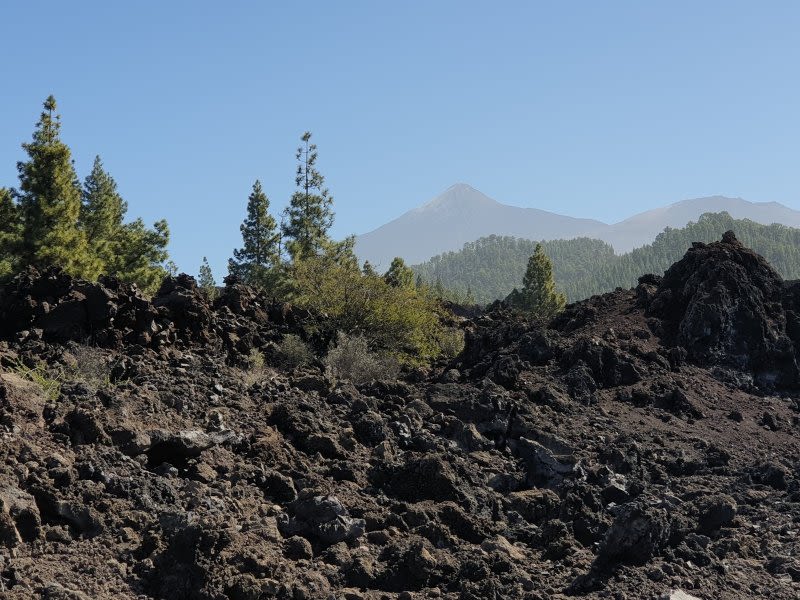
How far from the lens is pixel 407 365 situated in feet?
85.6

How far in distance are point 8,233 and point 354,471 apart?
22.7 metres

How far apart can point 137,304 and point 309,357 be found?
4.54 meters

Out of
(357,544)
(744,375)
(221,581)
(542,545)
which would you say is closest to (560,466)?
(542,545)

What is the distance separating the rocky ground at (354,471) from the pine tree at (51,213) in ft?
39.6

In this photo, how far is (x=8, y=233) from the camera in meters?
31.9

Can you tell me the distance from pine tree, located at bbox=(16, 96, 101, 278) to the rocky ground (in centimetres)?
1207

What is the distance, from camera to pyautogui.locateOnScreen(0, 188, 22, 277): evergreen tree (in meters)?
31.2

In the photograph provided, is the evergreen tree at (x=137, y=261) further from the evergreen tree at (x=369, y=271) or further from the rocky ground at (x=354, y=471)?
the rocky ground at (x=354, y=471)

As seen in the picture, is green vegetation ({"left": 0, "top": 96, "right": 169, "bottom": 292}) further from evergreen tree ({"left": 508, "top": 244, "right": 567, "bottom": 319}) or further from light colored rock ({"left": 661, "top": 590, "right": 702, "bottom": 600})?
evergreen tree ({"left": 508, "top": 244, "right": 567, "bottom": 319})

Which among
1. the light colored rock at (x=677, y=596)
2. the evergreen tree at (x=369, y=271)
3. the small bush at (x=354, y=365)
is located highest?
the evergreen tree at (x=369, y=271)

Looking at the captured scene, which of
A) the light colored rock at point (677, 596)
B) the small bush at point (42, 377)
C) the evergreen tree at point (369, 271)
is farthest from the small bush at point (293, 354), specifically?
the light colored rock at point (677, 596)

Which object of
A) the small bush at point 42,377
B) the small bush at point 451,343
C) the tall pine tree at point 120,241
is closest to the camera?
the small bush at point 42,377

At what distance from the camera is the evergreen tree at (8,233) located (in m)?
31.2

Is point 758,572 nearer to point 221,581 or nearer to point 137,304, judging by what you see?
point 221,581
